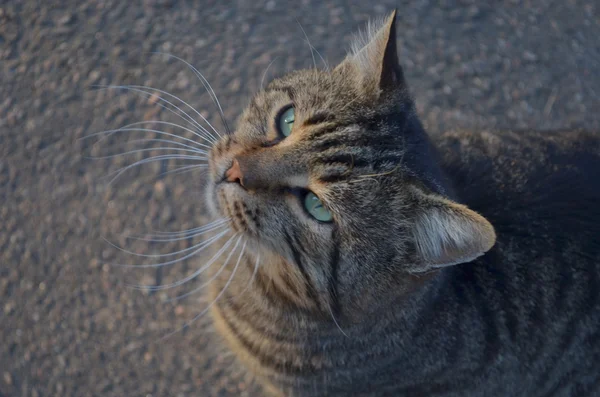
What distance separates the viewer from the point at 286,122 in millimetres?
1419

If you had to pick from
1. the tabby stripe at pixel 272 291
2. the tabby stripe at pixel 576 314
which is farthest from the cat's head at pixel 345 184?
the tabby stripe at pixel 576 314

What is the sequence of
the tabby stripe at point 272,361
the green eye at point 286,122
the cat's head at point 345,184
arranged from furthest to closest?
1. the tabby stripe at point 272,361
2. the green eye at point 286,122
3. the cat's head at point 345,184

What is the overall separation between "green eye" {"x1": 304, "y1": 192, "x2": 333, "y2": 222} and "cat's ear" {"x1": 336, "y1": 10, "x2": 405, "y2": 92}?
317 mm

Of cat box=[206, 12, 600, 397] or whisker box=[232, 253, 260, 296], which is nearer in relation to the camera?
cat box=[206, 12, 600, 397]

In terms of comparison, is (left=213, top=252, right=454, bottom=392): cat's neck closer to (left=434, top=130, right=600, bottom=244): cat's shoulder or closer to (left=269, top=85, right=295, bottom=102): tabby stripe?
(left=434, top=130, right=600, bottom=244): cat's shoulder

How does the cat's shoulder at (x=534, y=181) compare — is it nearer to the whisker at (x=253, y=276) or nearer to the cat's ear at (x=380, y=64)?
the cat's ear at (x=380, y=64)

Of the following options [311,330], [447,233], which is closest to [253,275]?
[311,330]

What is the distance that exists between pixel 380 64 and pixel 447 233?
0.46 m

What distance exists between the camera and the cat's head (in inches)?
48.8

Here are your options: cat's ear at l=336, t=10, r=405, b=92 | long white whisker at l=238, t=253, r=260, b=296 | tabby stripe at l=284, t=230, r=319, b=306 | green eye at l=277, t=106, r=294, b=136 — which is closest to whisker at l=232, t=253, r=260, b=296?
long white whisker at l=238, t=253, r=260, b=296

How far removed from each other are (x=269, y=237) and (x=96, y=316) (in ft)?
3.34

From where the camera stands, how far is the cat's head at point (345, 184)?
1.24 meters

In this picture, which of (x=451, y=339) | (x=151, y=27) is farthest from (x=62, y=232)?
(x=451, y=339)

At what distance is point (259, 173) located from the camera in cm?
129
